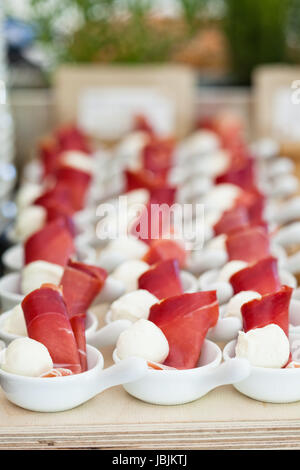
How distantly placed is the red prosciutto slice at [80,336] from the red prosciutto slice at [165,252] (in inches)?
11.7

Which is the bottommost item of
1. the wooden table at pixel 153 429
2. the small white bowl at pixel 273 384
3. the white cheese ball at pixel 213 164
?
the wooden table at pixel 153 429

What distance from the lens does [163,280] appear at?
1.09 m

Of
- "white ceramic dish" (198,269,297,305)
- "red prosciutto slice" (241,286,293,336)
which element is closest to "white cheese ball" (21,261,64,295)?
"white ceramic dish" (198,269,297,305)

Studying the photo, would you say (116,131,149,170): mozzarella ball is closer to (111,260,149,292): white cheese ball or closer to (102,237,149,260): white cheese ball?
(102,237,149,260): white cheese ball

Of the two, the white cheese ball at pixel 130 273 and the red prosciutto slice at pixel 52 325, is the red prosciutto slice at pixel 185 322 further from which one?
the white cheese ball at pixel 130 273

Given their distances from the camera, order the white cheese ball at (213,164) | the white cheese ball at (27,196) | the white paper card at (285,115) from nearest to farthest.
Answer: the white cheese ball at (27,196) → the white cheese ball at (213,164) → the white paper card at (285,115)

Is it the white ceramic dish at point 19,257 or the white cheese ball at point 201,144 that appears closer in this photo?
the white ceramic dish at point 19,257

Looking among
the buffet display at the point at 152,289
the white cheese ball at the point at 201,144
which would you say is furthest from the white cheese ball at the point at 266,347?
the white cheese ball at the point at 201,144

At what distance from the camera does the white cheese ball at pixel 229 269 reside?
46.1 inches

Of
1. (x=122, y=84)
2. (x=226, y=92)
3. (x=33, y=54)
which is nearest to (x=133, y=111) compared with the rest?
(x=122, y=84)

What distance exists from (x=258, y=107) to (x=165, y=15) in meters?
0.58

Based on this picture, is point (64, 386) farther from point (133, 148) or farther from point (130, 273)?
point (133, 148)

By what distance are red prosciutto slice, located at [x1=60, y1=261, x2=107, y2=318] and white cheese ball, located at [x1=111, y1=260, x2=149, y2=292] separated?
76 mm

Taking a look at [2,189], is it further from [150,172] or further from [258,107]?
[258,107]
